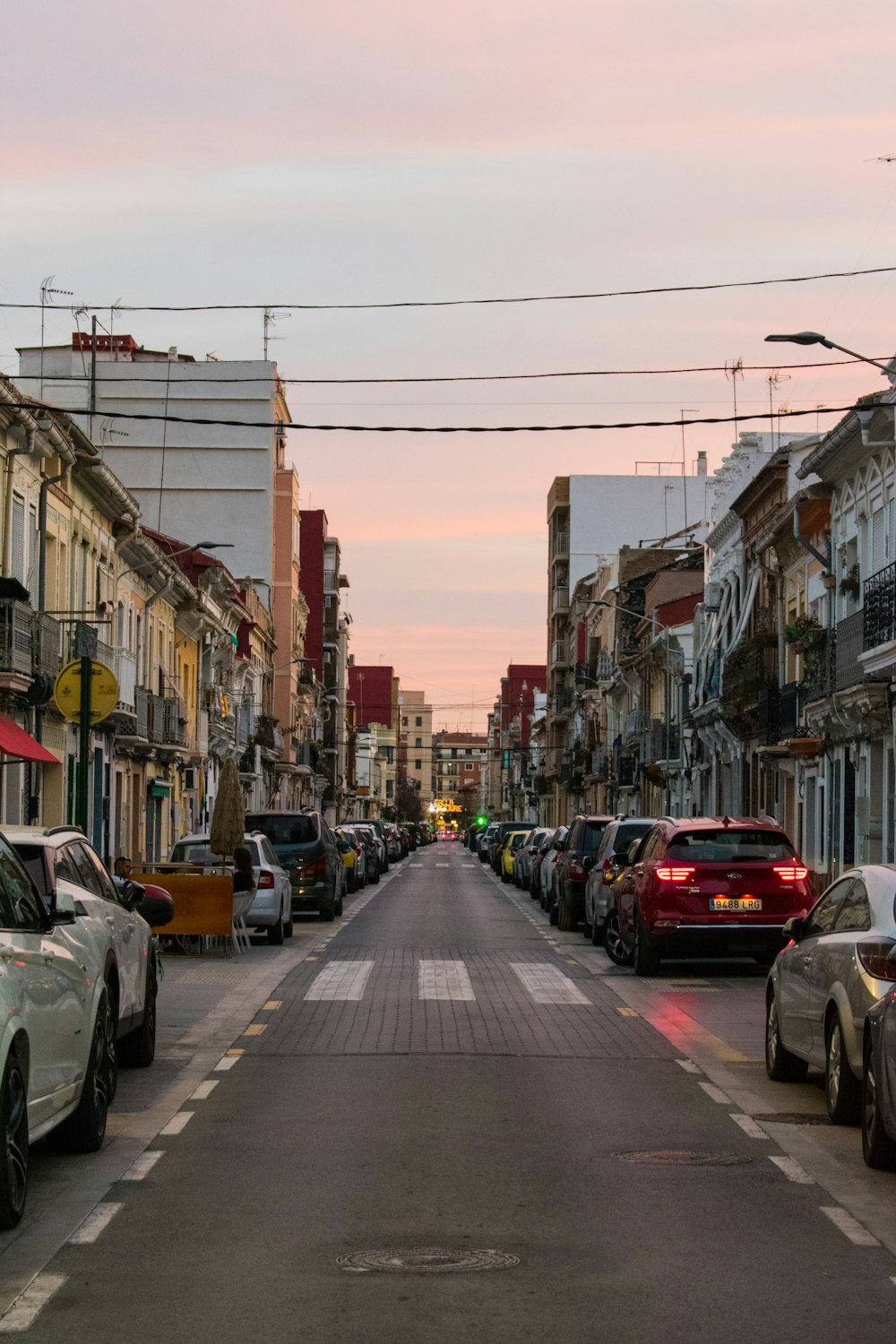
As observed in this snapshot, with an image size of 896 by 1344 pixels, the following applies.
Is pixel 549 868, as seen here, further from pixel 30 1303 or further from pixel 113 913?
pixel 30 1303

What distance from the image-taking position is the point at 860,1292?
669 cm

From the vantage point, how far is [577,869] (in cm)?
3039

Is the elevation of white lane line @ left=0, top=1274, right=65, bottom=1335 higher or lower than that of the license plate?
lower

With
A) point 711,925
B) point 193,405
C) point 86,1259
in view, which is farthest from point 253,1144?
point 193,405

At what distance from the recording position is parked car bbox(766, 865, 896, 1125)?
10086mm

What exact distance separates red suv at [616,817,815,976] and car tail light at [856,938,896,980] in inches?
394

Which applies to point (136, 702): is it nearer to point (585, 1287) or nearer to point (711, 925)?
point (711, 925)

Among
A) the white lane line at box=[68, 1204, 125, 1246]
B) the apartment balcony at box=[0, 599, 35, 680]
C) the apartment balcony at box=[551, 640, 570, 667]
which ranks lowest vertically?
the white lane line at box=[68, 1204, 125, 1246]

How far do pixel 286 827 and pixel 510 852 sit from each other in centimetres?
2663

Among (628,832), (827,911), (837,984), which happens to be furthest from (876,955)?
(628,832)

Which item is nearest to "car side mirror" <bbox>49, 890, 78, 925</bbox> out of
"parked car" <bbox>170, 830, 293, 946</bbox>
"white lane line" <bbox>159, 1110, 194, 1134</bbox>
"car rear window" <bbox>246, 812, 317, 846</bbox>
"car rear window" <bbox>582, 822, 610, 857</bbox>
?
"white lane line" <bbox>159, 1110, 194, 1134</bbox>

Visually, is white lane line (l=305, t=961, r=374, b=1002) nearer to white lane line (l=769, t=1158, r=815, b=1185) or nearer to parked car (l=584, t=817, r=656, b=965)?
parked car (l=584, t=817, r=656, b=965)

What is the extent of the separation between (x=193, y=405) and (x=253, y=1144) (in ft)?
221

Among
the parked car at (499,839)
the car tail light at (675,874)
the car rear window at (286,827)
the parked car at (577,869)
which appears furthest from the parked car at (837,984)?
the parked car at (499,839)
